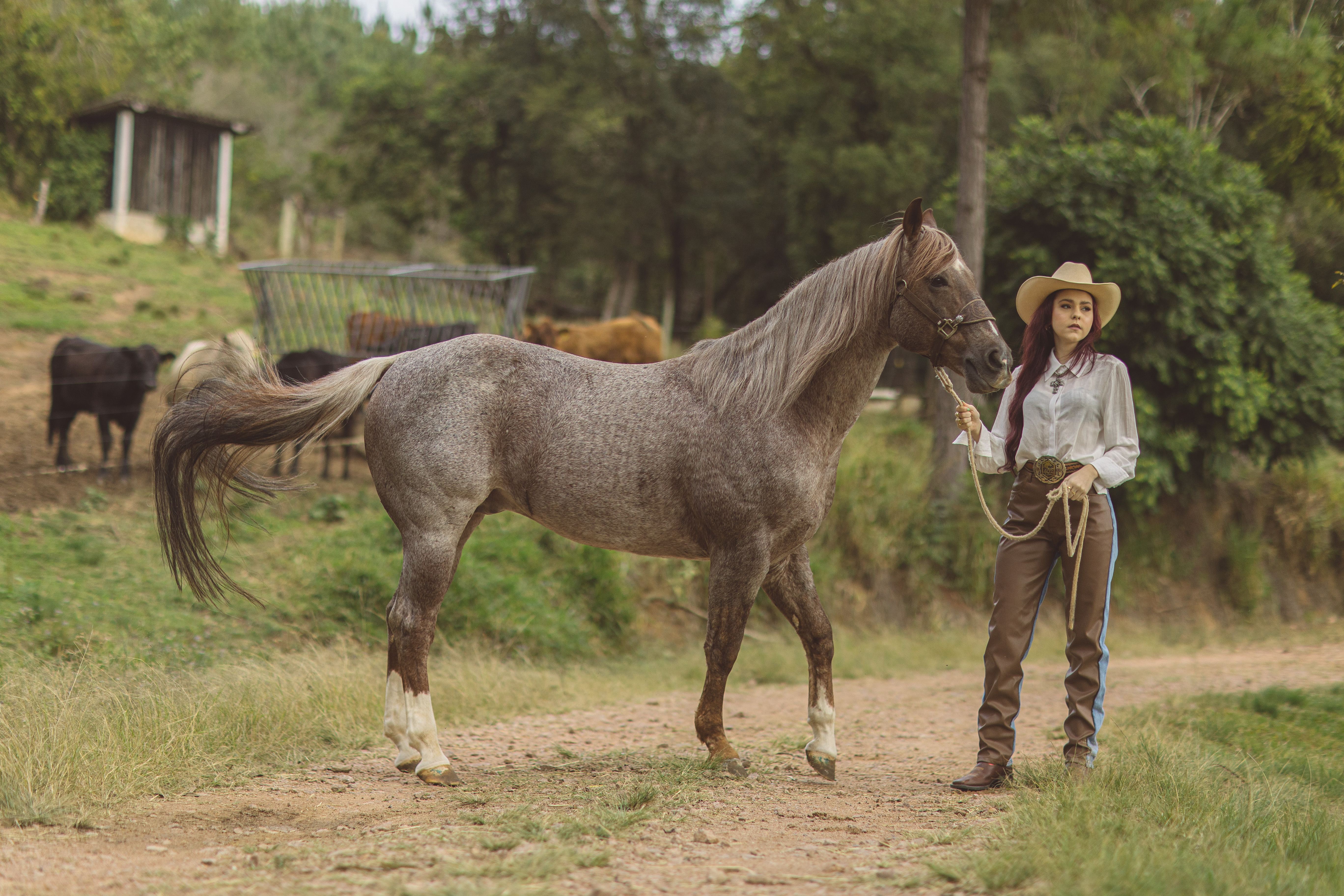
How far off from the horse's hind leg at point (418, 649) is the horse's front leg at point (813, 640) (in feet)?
4.67

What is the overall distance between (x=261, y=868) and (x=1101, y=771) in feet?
10.0

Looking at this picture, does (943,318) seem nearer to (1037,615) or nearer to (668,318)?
(1037,615)

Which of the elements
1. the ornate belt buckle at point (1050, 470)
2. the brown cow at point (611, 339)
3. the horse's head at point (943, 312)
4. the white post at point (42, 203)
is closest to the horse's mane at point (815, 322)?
the horse's head at point (943, 312)

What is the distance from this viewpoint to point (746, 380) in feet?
14.8

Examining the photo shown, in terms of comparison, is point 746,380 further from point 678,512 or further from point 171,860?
point 171,860

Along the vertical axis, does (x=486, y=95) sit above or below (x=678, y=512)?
above

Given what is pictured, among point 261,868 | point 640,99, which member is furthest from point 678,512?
point 640,99

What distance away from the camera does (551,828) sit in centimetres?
355

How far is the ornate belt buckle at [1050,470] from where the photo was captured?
4.35 metres

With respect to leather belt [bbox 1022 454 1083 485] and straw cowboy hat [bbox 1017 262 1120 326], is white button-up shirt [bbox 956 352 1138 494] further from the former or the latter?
straw cowboy hat [bbox 1017 262 1120 326]

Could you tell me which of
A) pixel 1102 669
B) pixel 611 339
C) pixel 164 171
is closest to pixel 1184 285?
pixel 611 339

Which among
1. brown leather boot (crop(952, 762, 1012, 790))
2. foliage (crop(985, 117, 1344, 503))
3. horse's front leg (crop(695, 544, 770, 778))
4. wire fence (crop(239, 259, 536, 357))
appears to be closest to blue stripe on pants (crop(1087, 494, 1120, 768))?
brown leather boot (crop(952, 762, 1012, 790))

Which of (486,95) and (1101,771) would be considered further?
(486,95)

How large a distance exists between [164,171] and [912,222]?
23630 millimetres
